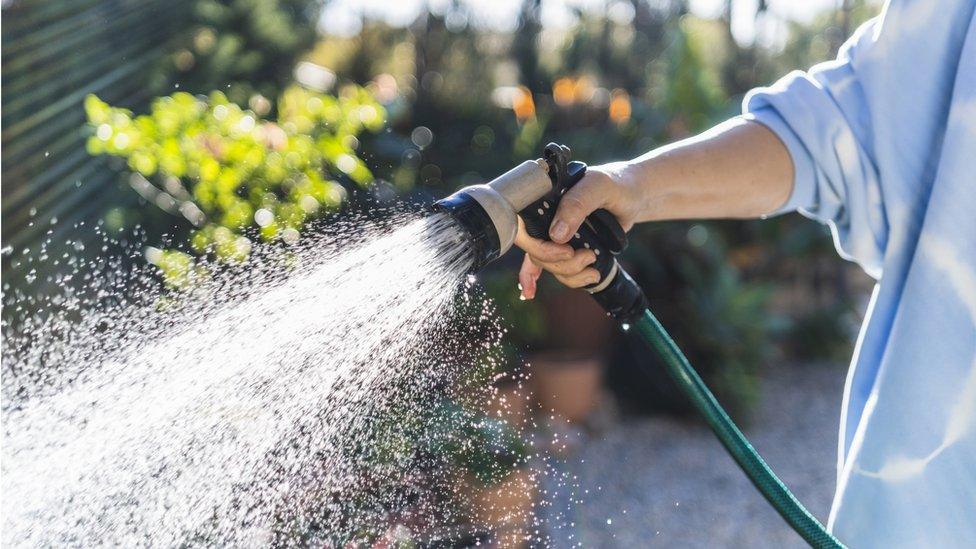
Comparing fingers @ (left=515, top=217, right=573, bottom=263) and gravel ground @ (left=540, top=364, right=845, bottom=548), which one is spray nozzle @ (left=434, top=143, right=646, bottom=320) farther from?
gravel ground @ (left=540, top=364, right=845, bottom=548)

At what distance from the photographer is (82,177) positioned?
131 inches

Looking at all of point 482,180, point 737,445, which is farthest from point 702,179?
Result: point 482,180

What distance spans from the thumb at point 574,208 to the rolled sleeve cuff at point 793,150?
28 cm

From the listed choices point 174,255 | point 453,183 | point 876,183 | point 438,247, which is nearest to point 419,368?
point 174,255

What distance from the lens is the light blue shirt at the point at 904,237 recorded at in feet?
3.30

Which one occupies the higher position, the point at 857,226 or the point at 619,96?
the point at 857,226

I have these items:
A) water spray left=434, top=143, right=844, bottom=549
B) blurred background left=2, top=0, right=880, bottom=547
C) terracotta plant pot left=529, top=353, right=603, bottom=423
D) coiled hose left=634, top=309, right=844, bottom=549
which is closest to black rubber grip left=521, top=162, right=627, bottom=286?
water spray left=434, top=143, right=844, bottom=549

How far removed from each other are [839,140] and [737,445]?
0.42 m

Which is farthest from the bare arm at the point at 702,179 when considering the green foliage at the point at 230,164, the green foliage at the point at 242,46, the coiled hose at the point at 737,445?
the green foliage at the point at 242,46

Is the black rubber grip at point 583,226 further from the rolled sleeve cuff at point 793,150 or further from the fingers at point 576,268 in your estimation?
the rolled sleeve cuff at point 793,150

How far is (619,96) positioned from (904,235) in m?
5.00

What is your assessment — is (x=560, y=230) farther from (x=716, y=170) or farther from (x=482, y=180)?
(x=482, y=180)

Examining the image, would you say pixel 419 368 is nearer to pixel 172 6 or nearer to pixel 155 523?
pixel 155 523

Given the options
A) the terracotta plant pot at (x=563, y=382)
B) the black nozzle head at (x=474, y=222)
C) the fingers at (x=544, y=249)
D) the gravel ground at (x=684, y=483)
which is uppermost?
the black nozzle head at (x=474, y=222)
